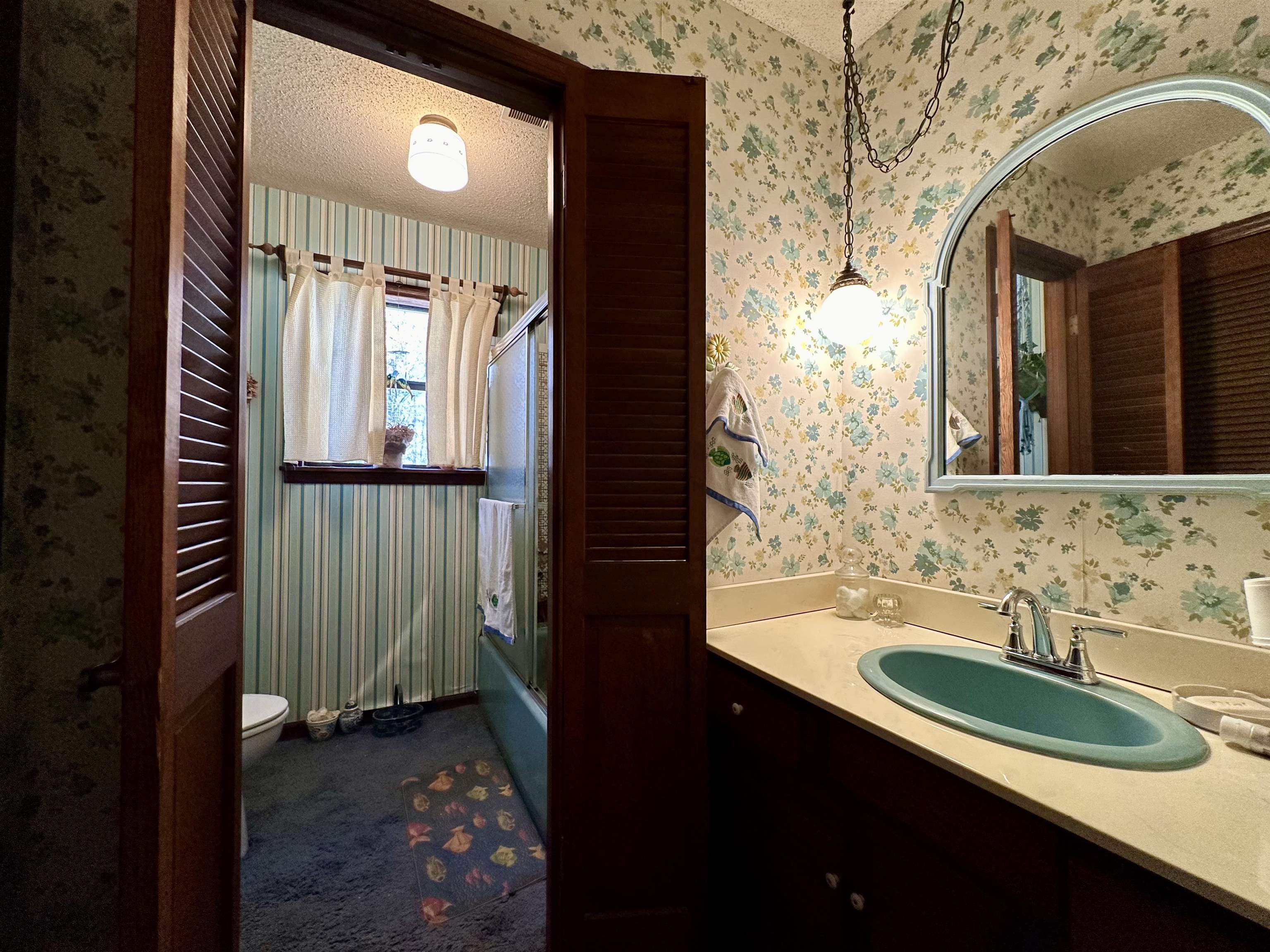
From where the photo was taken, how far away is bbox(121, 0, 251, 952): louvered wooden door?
1.60 feet

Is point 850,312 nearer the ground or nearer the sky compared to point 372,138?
nearer the ground

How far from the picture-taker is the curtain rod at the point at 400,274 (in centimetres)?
216

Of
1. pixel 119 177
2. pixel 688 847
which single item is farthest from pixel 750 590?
pixel 119 177

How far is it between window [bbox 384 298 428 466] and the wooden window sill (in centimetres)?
7

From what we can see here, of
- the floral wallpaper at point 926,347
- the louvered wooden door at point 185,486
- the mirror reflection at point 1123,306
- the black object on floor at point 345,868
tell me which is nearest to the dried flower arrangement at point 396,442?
the black object on floor at point 345,868

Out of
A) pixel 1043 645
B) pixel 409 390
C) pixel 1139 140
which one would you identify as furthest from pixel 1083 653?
pixel 409 390

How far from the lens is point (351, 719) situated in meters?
2.23

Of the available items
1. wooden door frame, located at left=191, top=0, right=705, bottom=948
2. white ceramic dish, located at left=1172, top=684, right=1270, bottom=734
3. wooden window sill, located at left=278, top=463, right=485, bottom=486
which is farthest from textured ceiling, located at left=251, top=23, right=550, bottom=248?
white ceramic dish, located at left=1172, top=684, right=1270, bottom=734

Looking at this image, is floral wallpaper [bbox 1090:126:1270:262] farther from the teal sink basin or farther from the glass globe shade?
the teal sink basin

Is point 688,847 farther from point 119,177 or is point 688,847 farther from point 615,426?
point 119,177

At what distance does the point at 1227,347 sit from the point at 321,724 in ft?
10.4

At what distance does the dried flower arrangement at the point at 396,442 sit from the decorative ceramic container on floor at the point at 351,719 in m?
1.19

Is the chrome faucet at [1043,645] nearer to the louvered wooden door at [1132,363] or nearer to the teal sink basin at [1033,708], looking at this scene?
the teal sink basin at [1033,708]

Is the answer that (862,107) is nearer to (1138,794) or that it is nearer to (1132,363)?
(1132,363)
